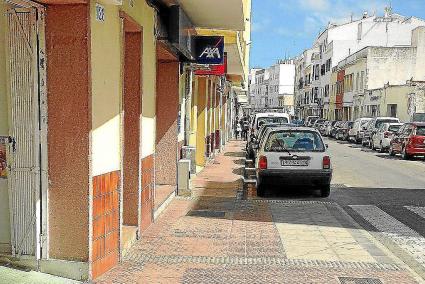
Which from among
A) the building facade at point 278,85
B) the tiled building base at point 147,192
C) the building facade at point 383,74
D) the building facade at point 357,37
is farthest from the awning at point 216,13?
the building facade at point 278,85

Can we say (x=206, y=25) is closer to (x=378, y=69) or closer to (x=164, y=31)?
(x=164, y=31)

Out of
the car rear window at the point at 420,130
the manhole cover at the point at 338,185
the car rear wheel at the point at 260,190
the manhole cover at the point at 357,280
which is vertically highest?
the car rear window at the point at 420,130

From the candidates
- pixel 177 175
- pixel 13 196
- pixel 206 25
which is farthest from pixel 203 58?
pixel 13 196

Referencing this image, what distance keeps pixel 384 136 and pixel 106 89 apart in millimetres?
24231

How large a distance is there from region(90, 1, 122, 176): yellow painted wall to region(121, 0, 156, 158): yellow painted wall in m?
1.20

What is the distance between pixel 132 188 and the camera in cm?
736

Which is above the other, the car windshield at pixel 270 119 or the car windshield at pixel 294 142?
the car windshield at pixel 270 119

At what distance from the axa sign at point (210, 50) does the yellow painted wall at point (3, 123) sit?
6953mm

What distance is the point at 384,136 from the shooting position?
27.4 m

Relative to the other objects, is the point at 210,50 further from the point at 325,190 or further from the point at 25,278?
the point at 25,278

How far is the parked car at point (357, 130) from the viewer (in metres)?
35.8

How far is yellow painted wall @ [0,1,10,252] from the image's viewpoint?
518 cm

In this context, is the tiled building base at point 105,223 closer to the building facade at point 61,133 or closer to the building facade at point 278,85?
the building facade at point 61,133

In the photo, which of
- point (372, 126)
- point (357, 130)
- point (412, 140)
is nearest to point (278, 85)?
point (357, 130)
